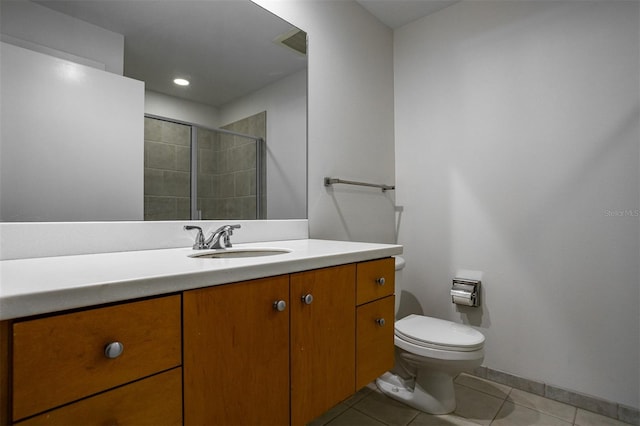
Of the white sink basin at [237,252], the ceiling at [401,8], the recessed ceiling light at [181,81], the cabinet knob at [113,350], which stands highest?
the ceiling at [401,8]

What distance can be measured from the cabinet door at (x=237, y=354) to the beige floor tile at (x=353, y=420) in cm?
86

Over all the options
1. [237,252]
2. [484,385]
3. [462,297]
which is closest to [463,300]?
[462,297]

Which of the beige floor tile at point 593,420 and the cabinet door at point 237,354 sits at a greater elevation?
Answer: the cabinet door at point 237,354

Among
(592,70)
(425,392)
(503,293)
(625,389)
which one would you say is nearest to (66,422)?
(425,392)

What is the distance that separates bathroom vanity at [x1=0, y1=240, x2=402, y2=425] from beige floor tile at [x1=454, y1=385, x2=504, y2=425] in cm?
90

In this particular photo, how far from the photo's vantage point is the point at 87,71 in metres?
1.09

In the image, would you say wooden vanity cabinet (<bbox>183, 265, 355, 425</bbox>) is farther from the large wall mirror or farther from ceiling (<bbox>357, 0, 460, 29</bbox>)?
ceiling (<bbox>357, 0, 460, 29</bbox>)

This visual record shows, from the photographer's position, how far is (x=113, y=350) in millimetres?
604

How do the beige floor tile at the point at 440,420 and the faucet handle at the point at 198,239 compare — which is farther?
the beige floor tile at the point at 440,420

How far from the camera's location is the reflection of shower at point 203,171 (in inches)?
49.3

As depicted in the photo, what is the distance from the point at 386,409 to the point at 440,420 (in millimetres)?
265

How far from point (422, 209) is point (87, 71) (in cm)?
194

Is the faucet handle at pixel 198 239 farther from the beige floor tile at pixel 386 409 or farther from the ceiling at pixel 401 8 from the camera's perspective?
the ceiling at pixel 401 8

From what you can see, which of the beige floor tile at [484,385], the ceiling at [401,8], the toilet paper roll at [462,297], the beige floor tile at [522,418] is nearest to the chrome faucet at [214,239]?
the toilet paper roll at [462,297]
